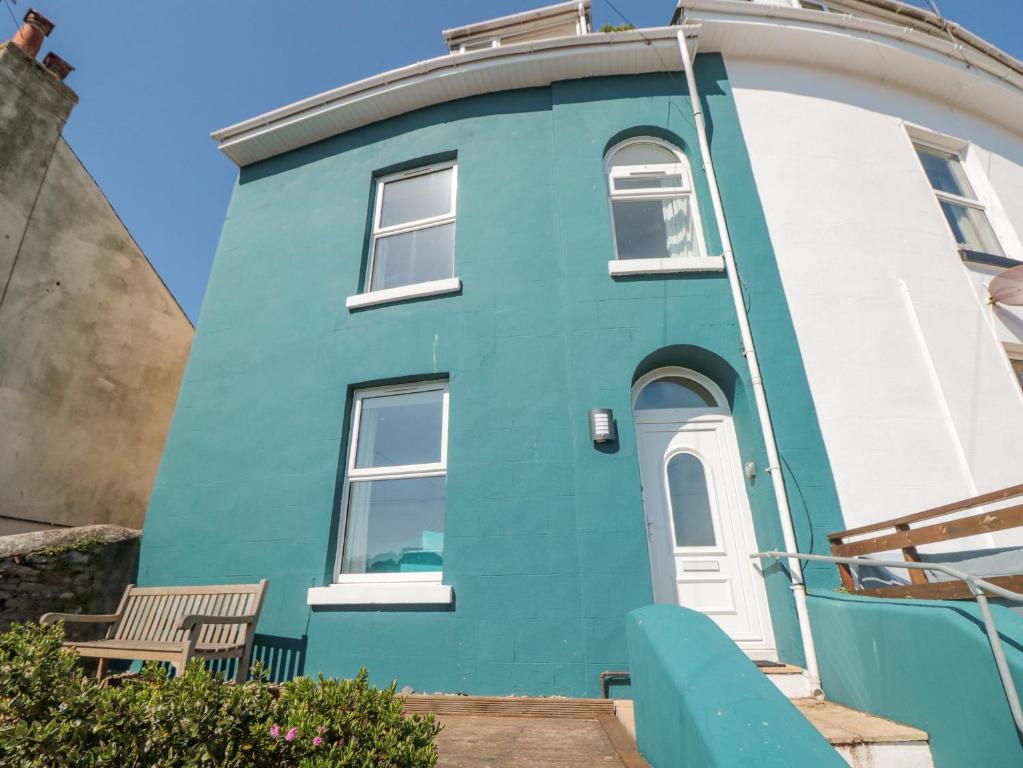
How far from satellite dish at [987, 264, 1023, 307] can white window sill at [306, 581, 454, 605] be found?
21.0 feet

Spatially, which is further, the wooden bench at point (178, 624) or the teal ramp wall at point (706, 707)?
the wooden bench at point (178, 624)

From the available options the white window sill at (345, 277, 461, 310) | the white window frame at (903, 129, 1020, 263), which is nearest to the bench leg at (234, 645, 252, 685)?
the white window sill at (345, 277, 461, 310)

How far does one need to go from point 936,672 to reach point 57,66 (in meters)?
12.8

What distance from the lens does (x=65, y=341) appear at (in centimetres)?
736

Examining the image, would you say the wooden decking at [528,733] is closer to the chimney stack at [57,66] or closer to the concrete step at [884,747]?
the concrete step at [884,747]

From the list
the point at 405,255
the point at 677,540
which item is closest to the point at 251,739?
the point at 677,540

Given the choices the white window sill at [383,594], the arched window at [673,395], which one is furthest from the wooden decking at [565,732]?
the arched window at [673,395]

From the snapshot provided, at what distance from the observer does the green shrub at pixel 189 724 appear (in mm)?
1567

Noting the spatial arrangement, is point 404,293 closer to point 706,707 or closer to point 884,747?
point 706,707

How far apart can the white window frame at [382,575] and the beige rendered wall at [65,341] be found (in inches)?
186

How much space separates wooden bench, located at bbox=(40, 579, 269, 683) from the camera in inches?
156

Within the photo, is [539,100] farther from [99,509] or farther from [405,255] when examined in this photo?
[99,509]

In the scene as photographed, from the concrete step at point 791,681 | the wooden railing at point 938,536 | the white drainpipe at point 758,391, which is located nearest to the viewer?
the wooden railing at point 938,536

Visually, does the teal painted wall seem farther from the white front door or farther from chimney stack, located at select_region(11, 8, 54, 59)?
chimney stack, located at select_region(11, 8, 54, 59)
